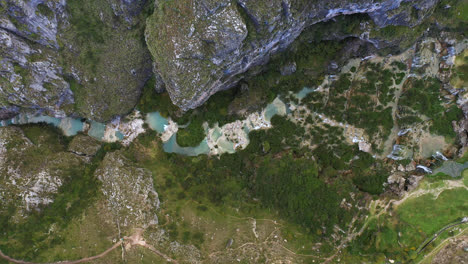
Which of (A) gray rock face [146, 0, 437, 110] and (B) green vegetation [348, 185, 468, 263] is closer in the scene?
(A) gray rock face [146, 0, 437, 110]

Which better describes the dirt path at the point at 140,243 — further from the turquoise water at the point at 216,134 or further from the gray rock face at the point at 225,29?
the gray rock face at the point at 225,29

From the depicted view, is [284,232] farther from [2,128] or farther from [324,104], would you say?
[2,128]

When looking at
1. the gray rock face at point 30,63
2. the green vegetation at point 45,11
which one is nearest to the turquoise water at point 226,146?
the gray rock face at point 30,63

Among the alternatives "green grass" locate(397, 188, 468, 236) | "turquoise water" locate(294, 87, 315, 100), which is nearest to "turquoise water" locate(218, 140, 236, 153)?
"turquoise water" locate(294, 87, 315, 100)

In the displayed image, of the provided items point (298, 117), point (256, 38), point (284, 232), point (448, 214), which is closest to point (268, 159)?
point (298, 117)

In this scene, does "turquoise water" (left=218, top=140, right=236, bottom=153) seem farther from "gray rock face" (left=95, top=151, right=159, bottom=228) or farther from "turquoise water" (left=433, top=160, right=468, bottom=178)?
"turquoise water" (left=433, top=160, right=468, bottom=178)

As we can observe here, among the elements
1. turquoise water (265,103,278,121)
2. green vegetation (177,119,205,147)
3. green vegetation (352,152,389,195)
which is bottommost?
green vegetation (352,152,389,195)
